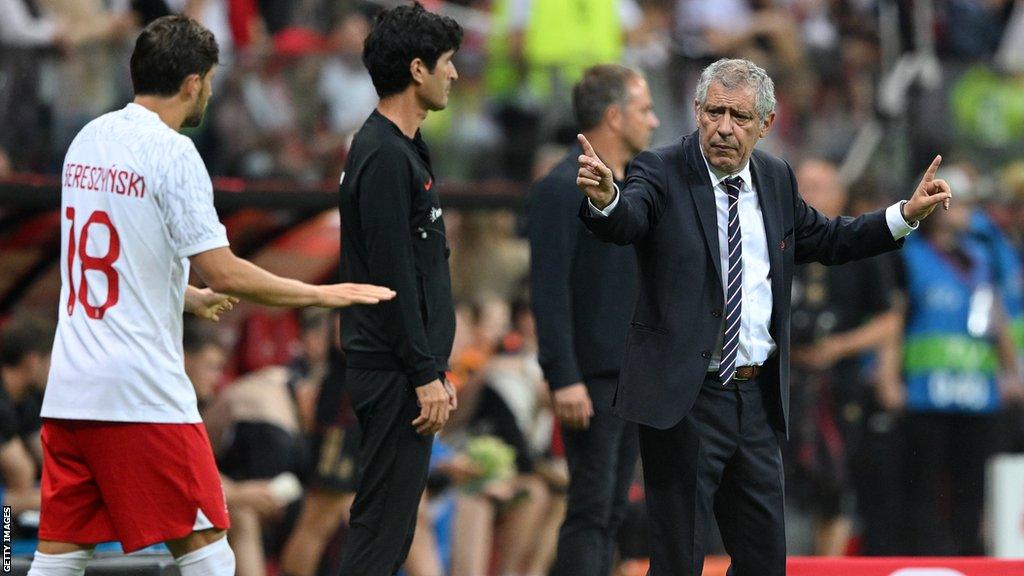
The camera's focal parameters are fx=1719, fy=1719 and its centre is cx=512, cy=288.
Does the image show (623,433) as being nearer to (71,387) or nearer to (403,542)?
(403,542)

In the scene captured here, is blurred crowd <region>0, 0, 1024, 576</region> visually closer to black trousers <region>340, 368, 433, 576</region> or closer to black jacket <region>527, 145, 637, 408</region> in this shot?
black jacket <region>527, 145, 637, 408</region>

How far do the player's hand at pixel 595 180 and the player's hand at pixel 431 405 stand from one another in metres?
1.02

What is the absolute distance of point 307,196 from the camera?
35.8 ft

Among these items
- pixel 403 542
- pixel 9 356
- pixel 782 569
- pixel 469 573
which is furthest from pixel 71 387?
pixel 469 573

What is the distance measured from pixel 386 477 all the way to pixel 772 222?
1692 mm

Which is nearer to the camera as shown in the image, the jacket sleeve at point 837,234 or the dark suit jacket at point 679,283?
the dark suit jacket at point 679,283

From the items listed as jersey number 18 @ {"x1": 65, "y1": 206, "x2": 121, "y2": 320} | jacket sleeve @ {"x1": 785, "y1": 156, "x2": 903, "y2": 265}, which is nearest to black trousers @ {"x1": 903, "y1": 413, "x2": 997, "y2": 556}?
jacket sleeve @ {"x1": 785, "y1": 156, "x2": 903, "y2": 265}

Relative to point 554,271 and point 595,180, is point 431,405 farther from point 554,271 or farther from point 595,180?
point 554,271

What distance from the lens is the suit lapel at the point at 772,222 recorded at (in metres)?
6.17

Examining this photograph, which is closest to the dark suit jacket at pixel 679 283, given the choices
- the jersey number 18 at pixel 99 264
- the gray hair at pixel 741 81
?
the gray hair at pixel 741 81

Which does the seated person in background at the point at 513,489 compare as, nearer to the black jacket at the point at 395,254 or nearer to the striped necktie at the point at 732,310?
the black jacket at the point at 395,254

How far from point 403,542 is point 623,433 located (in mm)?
1317

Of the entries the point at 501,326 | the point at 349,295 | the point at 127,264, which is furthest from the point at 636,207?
the point at 501,326

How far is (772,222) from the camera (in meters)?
6.19
